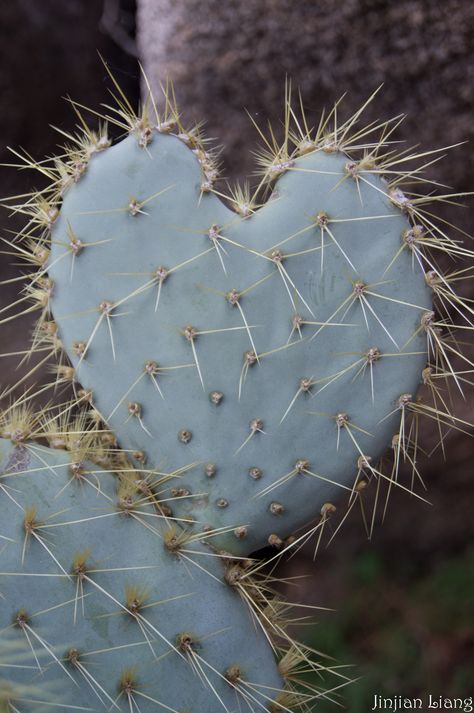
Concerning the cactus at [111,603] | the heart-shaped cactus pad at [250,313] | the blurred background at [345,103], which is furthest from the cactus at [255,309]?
the blurred background at [345,103]

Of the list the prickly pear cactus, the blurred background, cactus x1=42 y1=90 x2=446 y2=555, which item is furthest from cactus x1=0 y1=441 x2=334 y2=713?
the blurred background

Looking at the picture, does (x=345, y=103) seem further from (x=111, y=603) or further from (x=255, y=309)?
(x=111, y=603)

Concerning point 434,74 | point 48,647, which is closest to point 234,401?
point 48,647

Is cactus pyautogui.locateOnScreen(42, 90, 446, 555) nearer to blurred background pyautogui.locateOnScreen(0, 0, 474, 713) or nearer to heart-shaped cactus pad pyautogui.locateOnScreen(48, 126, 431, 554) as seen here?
heart-shaped cactus pad pyautogui.locateOnScreen(48, 126, 431, 554)

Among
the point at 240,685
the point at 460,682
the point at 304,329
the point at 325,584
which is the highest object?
the point at 304,329

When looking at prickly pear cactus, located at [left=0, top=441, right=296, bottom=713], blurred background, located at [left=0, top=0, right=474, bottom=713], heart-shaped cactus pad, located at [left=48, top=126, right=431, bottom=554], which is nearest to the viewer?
prickly pear cactus, located at [left=0, top=441, right=296, bottom=713]

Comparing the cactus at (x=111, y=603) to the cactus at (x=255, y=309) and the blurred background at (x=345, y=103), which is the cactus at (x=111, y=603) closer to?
→ the cactus at (x=255, y=309)

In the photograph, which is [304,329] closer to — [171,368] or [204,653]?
[171,368]
